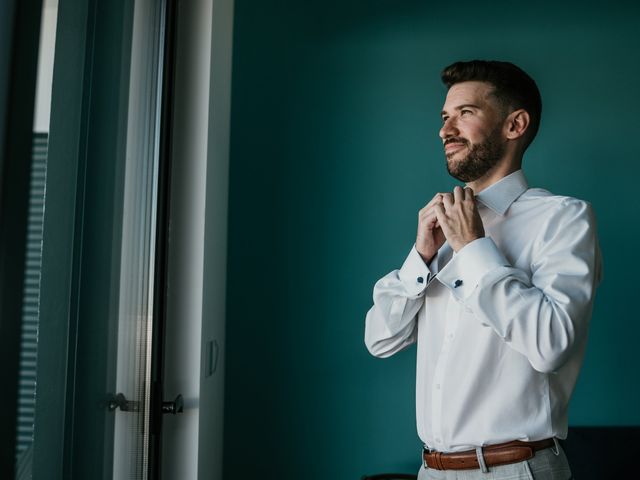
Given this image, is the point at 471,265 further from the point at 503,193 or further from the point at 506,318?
the point at 503,193

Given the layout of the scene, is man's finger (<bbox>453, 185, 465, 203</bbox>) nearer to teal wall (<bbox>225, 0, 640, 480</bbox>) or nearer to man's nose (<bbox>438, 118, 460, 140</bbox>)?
man's nose (<bbox>438, 118, 460, 140</bbox>)

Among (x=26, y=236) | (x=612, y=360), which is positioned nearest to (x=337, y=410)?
(x=612, y=360)

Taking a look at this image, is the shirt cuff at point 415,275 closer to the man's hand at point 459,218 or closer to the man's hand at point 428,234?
the man's hand at point 428,234

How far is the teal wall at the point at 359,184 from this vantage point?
2139 mm

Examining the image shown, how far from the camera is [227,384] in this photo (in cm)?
216

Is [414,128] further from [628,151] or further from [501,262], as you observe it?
[501,262]

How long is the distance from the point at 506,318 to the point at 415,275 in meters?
0.30

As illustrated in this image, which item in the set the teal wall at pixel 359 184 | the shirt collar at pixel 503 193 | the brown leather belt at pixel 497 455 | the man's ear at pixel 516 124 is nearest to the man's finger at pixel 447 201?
the shirt collar at pixel 503 193

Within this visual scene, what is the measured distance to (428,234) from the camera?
4.55ft

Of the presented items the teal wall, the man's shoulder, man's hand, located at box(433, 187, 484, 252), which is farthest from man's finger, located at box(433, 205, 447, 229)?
the teal wall

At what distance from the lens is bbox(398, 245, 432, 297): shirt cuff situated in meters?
1.38

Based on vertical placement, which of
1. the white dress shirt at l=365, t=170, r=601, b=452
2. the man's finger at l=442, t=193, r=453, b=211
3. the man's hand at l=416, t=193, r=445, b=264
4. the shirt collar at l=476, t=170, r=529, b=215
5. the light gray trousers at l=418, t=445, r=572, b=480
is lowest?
the light gray trousers at l=418, t=445, r=572, b=480

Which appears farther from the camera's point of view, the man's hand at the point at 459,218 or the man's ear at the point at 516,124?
the man's ear at the point at 516,124

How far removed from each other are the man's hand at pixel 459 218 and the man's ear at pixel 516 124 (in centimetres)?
23
